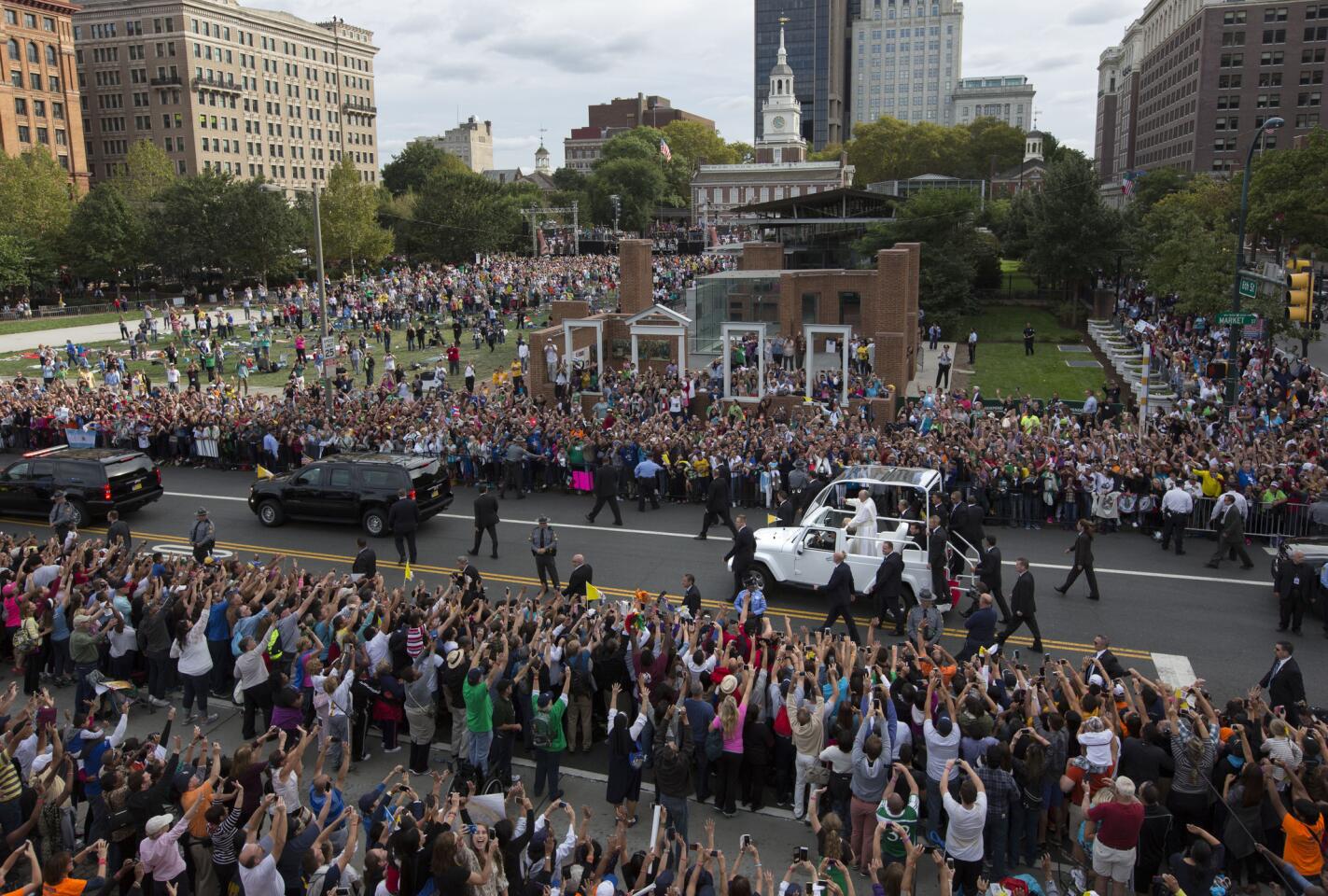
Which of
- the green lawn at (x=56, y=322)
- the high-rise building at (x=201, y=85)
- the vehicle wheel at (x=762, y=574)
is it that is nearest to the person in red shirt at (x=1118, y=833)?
the vehicle wheel at (x=762, y=574)

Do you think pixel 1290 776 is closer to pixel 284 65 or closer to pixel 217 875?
pixel 217 875

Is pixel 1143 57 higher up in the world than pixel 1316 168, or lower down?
higher up

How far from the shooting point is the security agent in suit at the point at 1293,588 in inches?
553

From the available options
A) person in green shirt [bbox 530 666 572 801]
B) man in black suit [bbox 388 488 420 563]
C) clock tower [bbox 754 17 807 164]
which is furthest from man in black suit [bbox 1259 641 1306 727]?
clock tower [bbox 754 17 807 164]

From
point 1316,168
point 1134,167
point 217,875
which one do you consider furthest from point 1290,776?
point 1134,167

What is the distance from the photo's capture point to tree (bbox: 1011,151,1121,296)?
54.8m

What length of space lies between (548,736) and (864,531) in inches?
282

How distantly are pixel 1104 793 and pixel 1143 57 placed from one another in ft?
549

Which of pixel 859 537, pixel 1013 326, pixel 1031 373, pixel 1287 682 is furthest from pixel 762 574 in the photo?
pixel 1013 326

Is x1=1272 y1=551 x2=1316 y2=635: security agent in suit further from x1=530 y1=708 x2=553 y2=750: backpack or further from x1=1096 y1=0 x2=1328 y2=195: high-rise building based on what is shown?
x1=1096 y1=0 x2=1328 y2=195: high-rise building

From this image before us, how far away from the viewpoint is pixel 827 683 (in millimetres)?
9906

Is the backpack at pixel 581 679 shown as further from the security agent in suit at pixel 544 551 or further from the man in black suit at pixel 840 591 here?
the security agent in suit at pixel 544 551

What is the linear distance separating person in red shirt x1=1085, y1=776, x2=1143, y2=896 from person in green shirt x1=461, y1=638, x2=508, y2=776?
227 inches

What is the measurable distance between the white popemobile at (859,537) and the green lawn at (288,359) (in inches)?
948
